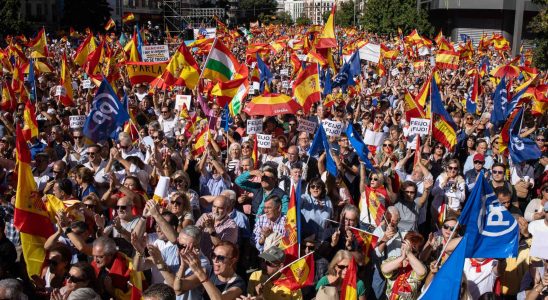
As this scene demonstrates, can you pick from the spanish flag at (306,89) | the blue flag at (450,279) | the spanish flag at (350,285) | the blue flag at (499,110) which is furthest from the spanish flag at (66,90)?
the blue flag at (450,279)

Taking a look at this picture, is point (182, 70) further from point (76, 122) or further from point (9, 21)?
point (9, 21)

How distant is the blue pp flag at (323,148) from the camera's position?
731cm

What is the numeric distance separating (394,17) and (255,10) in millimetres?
55657

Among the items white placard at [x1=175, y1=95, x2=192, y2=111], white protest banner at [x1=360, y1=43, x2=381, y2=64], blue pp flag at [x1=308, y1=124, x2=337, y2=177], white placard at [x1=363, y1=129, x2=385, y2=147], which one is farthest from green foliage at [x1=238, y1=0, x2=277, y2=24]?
blue pp flag at [x1=308, y1=124, x2=337, y2=177]

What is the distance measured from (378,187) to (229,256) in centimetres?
254

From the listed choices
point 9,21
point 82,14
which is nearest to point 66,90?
point 9,21

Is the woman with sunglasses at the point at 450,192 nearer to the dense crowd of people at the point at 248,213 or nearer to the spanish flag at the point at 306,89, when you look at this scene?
the dense crowd of people at the point at 248,213

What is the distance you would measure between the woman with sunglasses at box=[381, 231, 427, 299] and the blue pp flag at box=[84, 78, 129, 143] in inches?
192

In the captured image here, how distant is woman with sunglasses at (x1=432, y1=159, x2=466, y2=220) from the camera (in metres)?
7.34

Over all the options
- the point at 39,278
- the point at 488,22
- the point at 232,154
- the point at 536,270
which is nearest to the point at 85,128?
the point at 232,154

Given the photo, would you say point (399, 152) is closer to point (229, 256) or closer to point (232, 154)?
point (232, 154)

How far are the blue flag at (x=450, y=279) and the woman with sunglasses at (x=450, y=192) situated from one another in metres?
3.02

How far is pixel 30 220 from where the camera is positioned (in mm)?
5398

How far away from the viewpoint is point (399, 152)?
9.00 meters
